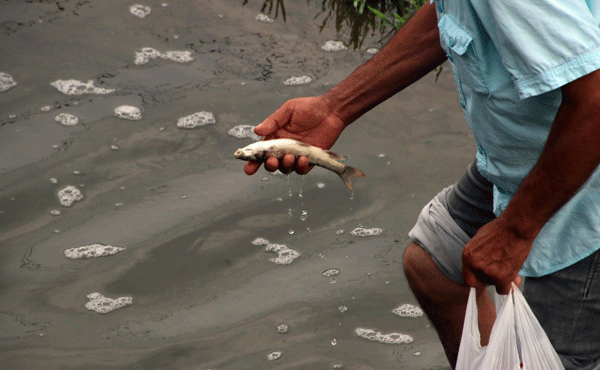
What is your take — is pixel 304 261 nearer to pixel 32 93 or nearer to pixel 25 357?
pixel 25 357

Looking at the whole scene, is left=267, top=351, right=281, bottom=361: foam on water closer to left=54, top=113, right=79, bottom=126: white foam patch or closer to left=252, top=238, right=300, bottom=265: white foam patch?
left=252, top=238, right=300, bottom=265: white foam patch

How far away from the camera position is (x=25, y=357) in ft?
9.70

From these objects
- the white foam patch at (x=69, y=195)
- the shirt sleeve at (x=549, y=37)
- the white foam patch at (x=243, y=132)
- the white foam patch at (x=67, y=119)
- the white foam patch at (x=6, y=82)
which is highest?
the shirt sleeve at (x=549, y=37)

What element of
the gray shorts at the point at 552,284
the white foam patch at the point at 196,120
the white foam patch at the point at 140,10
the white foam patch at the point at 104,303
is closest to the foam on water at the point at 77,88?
the white foam patch at the point at 196,120

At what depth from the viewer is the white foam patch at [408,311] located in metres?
3.27

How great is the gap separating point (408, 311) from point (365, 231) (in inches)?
24.0

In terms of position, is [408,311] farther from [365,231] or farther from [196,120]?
[196,120]

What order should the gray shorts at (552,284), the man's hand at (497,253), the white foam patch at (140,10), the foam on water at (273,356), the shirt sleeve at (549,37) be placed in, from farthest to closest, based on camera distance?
1. the white foam patch at (140,10)
2. the foam on water at (273,356)
3. the gray shorts at (552,284)
4. the man's hand at (497,253)
5. the shirt sleeve at (549,37)

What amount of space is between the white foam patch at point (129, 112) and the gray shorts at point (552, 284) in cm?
263

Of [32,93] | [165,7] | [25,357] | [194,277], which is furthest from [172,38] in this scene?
[25,357]

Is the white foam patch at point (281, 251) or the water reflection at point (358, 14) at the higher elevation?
the water reflection at point (358, 14)

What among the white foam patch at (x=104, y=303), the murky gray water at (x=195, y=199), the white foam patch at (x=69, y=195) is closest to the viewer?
the murky gray water at (x=195, y=199)

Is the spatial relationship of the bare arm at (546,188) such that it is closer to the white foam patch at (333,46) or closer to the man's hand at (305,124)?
the man's hand at (305,124)

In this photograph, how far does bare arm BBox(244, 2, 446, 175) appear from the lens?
2.29 meters
